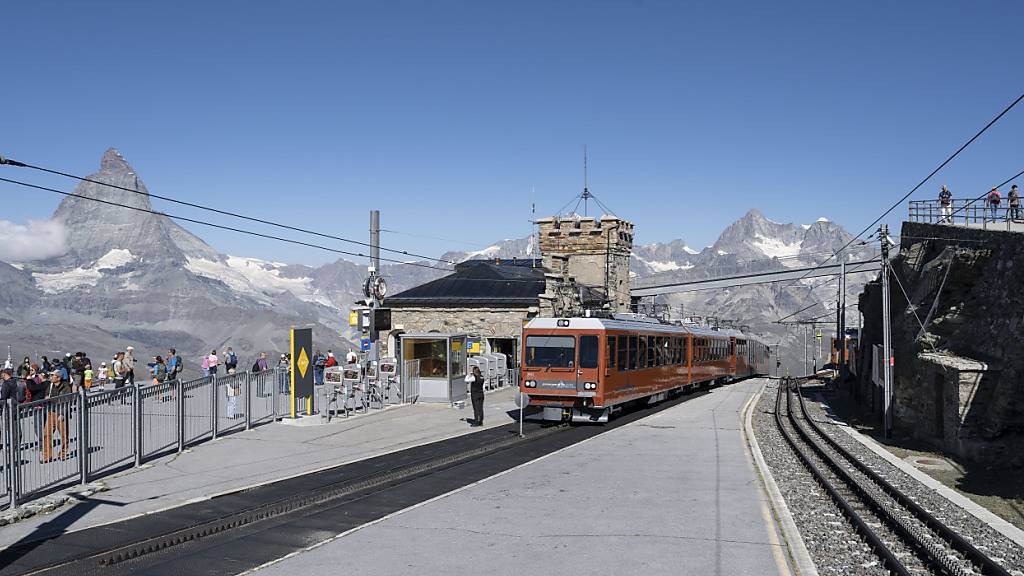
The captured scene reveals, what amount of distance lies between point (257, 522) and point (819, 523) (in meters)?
7.70

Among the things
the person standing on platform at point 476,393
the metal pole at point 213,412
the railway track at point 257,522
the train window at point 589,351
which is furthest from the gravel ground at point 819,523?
the metal pole at point 213,412

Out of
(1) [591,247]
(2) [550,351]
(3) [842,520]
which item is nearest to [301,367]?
(2) [550,351]

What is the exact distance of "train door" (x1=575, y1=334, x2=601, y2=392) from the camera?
22.8m

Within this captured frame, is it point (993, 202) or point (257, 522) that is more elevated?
point (993, 202)

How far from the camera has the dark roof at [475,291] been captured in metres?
42.3

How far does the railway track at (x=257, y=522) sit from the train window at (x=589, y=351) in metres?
5.24

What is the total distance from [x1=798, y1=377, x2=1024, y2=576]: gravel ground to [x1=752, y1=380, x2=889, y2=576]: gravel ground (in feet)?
5.07

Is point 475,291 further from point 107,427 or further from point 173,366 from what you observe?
point 107,427

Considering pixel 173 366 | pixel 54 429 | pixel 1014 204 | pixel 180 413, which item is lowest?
pixel 180 413

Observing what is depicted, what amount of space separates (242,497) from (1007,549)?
34.8 ft

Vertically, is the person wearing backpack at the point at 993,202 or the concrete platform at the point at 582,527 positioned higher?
the person wearing backpack at the point at 993,202

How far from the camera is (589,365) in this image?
22.9 metres

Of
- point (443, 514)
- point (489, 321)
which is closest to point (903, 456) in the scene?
point (443, 514)

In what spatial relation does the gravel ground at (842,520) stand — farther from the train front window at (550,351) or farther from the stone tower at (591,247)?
the stone tower at (591,247)
